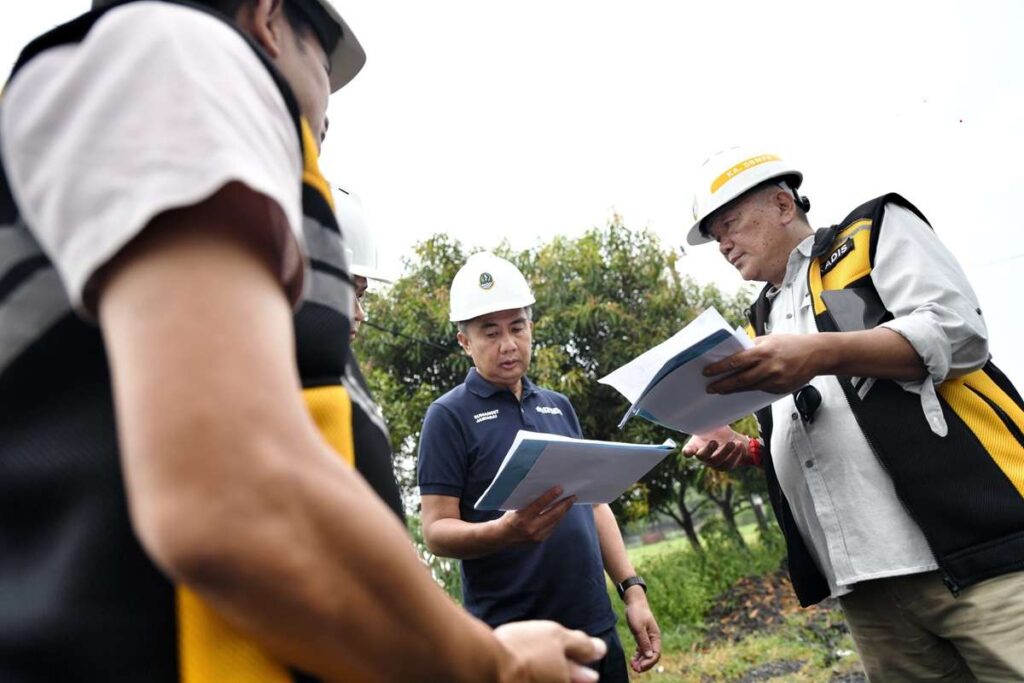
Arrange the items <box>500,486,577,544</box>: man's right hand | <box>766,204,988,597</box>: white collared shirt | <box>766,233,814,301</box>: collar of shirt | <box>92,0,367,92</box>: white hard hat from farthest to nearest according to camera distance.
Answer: <box>766,233,814,301</box>: collar of shirt → <box>500,486,577,544</box>: man's right hand → <box>766,204,988,597</box>: white collared shirt → <box>92,0,367,92</box>: white hard hat

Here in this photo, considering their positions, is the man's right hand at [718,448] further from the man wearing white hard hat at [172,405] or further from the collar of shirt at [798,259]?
the man wearing white hard hat at [172,405]

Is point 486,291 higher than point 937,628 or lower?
higher

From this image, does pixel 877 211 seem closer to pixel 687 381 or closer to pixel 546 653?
pixel 687 381

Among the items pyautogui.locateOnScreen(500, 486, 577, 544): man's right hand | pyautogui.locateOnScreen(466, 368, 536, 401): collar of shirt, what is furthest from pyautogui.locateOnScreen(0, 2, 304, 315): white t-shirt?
pyautogui.locateOnScreen(466, 368, 536, 401): collar of shirt

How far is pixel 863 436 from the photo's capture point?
2463 mm

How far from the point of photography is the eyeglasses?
260 centimetres

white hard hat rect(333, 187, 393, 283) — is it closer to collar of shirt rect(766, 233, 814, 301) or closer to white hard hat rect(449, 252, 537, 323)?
white hard hat rect(449, 252, 537, 323)

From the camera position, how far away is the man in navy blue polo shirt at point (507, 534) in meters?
2.84

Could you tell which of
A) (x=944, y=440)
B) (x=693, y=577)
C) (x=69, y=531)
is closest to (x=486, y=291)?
(x=944, y=440)

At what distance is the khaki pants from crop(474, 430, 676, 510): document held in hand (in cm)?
89

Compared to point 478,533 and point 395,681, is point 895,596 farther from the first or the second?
point 395,681

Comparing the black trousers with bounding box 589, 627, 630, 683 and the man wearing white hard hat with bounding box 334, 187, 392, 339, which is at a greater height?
the man wearing white hard hat with bounding box 334, 187, 392, 339

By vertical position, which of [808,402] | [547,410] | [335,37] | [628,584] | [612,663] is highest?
[335,37]

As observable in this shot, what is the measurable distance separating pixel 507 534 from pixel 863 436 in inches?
48.0
